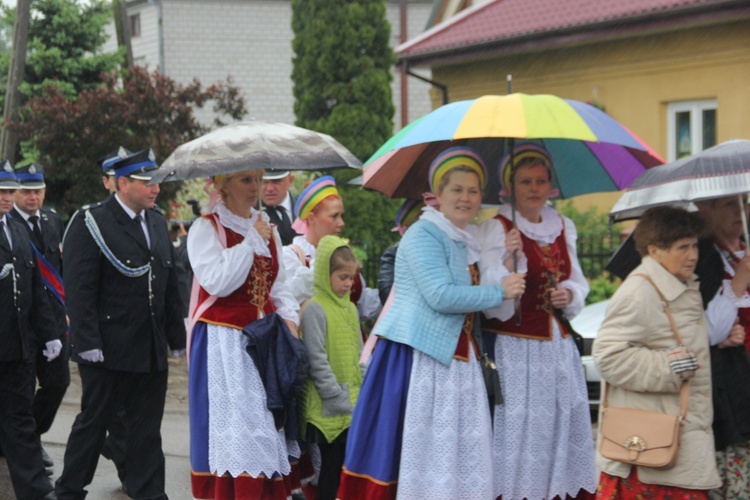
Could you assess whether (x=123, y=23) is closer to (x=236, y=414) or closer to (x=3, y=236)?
(x=3, y=236)

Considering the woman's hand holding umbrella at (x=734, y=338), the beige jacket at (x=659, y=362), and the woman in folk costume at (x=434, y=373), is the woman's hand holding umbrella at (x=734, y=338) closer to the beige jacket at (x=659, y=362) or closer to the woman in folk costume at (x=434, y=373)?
the beige jacket at (x=659, y=362)

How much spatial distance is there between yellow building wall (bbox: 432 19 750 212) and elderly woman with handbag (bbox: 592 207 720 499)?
426 inches

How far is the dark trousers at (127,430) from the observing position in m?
6.63

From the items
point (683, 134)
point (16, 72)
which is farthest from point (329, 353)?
point (683, 134)

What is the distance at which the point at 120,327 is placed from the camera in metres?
6.63

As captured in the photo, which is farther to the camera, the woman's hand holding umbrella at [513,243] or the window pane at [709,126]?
the window pane at [709,126]

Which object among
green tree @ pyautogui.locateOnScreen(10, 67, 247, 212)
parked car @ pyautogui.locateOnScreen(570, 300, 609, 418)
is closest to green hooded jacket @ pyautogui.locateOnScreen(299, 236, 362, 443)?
parked car @ pyautogui.locateOnScreen(570, 300, 609, 418)

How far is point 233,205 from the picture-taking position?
6.14m

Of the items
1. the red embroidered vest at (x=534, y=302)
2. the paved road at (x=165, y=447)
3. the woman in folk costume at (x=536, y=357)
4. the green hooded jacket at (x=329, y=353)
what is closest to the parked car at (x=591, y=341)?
the green hooded jacket at (x=329, y=353)

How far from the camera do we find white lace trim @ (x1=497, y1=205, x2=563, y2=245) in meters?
5.75

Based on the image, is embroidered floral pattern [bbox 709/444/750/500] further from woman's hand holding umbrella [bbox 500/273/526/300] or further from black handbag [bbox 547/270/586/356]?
woman's hand holding umbrella [bbox 500/273/526/300]

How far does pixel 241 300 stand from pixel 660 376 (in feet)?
7.11

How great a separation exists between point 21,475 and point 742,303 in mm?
4186

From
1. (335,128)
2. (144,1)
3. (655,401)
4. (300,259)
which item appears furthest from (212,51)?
(655,401)
